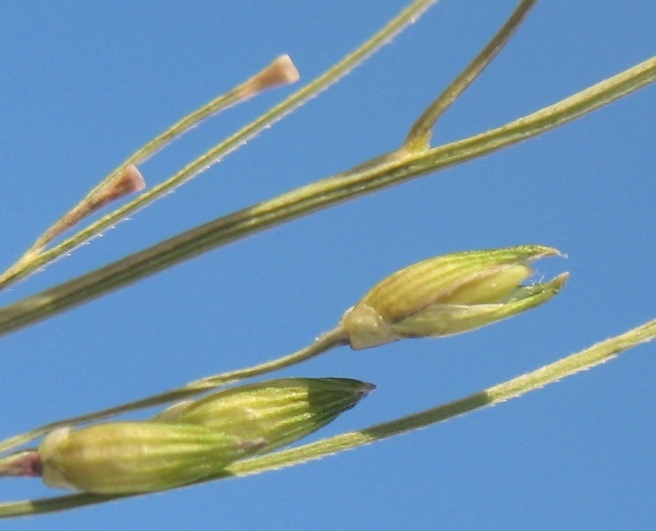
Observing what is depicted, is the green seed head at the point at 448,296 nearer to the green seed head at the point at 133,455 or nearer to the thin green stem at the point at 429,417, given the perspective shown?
the thin green stem at the point at 429,417

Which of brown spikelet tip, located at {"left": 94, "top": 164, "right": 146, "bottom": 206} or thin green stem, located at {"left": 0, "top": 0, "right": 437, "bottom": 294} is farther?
brown spikelet tip, located at {"left": 94, "top": 164, "right": 146, "bottom": 206}

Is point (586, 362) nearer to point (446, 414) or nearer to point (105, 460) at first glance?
point (446, 414)

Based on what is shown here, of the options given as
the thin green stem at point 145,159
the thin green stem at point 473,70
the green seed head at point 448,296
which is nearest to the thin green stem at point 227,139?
the thin green stem at point 145,159

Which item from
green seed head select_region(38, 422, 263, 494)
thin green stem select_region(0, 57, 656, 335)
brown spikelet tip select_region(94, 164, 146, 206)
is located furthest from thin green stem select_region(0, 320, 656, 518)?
brown spikelet tip select_region(94, 164, 146, 206)

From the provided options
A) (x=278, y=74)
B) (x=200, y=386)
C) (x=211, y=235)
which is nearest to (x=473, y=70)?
(x=278, y=74)

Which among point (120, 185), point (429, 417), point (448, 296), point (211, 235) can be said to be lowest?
point (429, 417)

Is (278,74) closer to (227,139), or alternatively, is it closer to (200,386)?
(227,139)

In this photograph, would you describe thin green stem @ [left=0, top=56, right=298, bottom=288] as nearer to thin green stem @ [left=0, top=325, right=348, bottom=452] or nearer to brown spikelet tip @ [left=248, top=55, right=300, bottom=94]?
brown spikelet tip @ [left=248, top=55, right=300, bottom=94]
